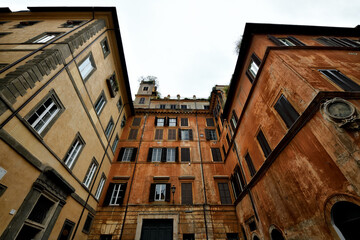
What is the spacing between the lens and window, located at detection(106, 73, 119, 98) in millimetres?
11777

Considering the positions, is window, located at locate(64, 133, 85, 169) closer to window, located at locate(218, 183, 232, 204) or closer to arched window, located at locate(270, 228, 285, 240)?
arched window, located at locate(270, 228, 285, 240)

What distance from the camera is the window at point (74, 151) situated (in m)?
7.74

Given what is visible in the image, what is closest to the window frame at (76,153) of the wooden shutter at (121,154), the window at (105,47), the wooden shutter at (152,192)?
the wooden shutter at (121,154)

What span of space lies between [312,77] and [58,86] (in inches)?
414

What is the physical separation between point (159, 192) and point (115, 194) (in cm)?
345

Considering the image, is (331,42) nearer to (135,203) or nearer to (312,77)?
(312,77)

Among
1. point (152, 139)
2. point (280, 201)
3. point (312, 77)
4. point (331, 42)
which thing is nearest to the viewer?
A: point (312, 77)

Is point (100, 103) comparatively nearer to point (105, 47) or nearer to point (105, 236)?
point (105, 47)

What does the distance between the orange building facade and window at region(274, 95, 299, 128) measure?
7cm

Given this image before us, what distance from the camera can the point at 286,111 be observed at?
6.08 meters

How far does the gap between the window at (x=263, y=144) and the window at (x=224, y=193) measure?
6.26 meters

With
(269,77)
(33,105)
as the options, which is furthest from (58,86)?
(269,77)

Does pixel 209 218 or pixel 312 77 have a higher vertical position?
pixel 312 77

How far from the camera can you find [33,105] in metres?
5.62
